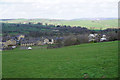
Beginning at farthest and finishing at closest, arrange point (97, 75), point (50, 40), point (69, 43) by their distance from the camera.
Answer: point (50, 40), point (69, 43), point (97, 75)

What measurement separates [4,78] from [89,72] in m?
7.67

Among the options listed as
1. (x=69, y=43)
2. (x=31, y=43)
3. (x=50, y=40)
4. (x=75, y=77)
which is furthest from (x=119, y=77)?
(x=50, y=40)

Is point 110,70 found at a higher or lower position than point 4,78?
higher

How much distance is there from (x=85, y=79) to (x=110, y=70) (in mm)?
2863

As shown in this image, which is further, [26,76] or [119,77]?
[26,76]

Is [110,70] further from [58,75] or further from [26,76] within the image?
[26,76]

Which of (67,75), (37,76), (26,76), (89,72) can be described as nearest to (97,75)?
(89,72)

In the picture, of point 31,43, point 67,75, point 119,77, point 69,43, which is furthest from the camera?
point 31,43

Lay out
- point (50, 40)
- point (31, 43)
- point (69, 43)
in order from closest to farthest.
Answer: point (69, 43) → point (31, 43) → point (50, 40)

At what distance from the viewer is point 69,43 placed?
6262 centimetres

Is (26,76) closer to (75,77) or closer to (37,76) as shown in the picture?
(37,76)

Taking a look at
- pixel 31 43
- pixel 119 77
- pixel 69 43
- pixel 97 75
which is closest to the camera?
pixel 119 77

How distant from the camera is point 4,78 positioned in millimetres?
13820

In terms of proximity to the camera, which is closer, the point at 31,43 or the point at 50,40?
the point at 31,43
